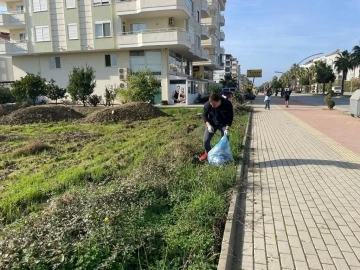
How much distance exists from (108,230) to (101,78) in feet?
100.0

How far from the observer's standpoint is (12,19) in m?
33.3

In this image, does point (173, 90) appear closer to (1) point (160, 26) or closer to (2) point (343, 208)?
(1) point (160, 26)

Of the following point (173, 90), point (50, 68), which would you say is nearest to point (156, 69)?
point (173, 90)

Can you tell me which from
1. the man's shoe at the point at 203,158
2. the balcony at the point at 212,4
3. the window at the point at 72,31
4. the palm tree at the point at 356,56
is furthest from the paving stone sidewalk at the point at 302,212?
the palm tree at the point at 356,56

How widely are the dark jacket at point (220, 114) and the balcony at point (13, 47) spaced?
3268cm

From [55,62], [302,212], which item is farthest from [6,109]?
Answer: [302,212]

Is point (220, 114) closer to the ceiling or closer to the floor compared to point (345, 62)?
closer to the floor

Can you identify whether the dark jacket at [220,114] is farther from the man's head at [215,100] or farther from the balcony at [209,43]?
the balcony at [209,43]

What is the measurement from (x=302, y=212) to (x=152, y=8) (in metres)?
27.2

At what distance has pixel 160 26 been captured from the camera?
30188 mm

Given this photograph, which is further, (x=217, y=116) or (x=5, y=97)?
(x=5, y=97)

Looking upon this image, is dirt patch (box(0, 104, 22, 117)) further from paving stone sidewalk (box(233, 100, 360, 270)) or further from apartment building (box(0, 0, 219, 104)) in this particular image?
paving stone sidewalk (box(233, 100, 360, 270))

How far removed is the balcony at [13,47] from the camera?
32.2m

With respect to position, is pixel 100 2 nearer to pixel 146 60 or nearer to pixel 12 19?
pixel 146 60
